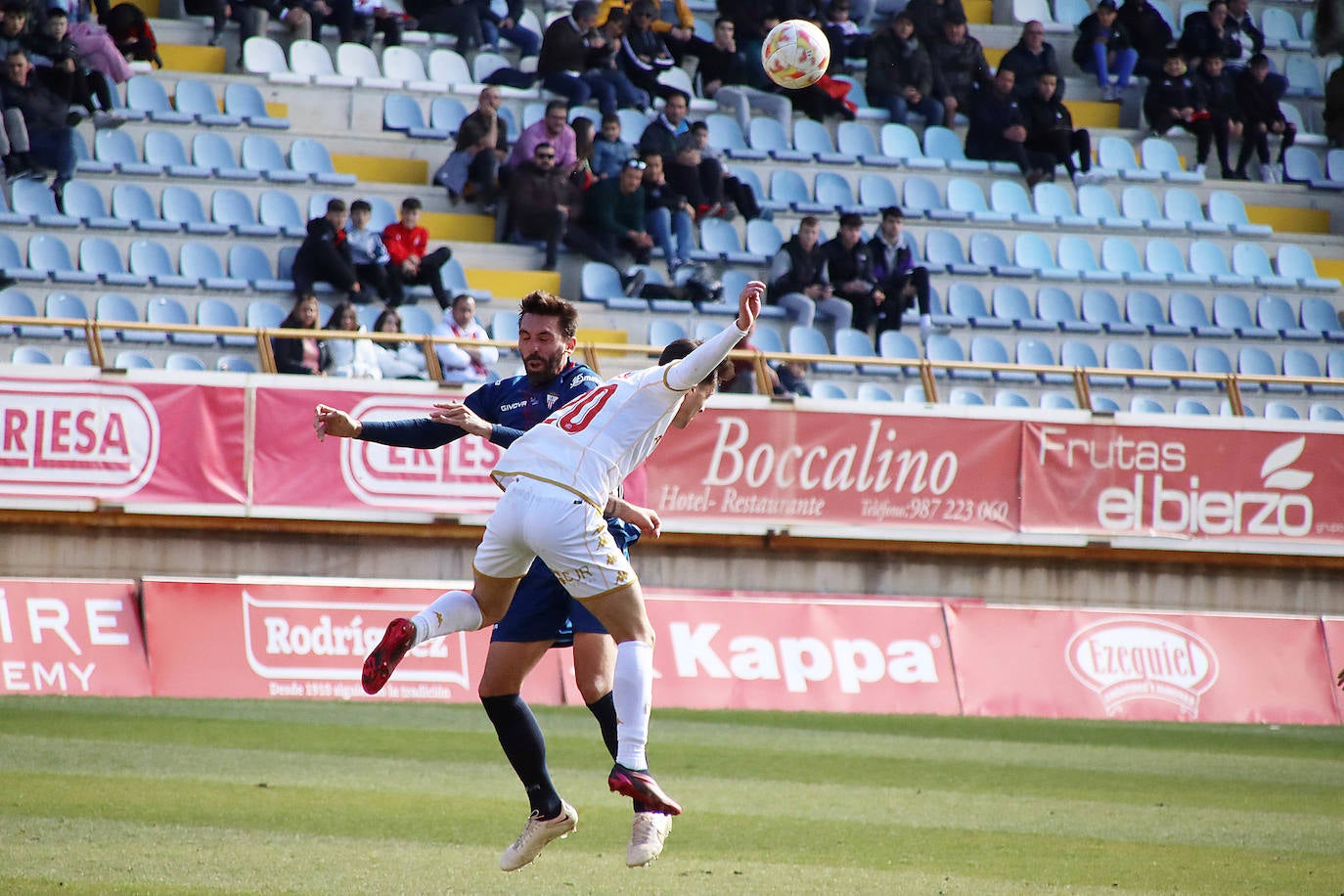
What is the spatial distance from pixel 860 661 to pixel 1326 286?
11.0 meters

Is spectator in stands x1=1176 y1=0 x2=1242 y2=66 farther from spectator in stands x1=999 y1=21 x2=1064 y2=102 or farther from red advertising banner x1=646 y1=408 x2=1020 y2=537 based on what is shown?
red advertising banner x1=646 y1=408 x2=1020 y2=537

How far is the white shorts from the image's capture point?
20.5 ft

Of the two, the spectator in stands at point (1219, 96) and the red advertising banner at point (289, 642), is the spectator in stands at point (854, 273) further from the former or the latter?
the spectator in stands at point (1219, 96)

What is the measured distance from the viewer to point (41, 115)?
55.4ft

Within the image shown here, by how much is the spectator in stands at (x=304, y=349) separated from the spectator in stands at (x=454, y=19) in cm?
707

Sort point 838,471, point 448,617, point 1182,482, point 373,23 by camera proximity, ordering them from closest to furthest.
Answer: point 448,617 < point 838,471 < point 1182,482 < point 373,23

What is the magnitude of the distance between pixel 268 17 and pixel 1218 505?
1256 cm

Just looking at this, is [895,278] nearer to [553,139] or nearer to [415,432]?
[553,139]

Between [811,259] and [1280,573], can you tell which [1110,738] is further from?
[811,259]

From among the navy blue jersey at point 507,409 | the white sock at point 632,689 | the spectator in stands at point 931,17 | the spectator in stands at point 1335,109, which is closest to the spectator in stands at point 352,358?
the navy blue jersey at point 507,409

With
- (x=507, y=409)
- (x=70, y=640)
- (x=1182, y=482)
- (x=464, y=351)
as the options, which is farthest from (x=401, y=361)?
(x=507, y=409)

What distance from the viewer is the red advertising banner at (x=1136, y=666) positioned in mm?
14875

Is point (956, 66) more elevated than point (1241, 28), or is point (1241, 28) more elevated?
point (1241, 28)

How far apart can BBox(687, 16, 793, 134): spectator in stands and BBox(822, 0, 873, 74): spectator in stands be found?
3.42 ft
